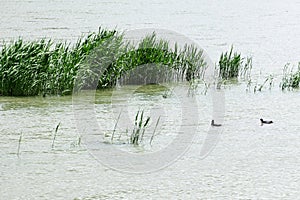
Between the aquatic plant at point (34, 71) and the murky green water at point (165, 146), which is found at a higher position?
the aquatic plant at point (34, 71)

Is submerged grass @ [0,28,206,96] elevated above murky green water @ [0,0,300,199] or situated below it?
above

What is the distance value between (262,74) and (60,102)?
4.08 metres

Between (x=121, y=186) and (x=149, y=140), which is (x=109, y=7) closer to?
(x=149, y=140)

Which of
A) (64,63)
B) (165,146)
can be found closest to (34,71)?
(64,63)

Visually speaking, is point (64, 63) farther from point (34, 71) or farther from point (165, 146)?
point (165, 146)

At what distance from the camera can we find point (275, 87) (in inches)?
413

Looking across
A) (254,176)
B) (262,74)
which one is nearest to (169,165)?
(254,176)

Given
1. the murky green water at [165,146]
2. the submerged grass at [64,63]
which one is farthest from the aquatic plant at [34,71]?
the murky green water at [165,146]

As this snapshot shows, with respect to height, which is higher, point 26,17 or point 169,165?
point 26,17

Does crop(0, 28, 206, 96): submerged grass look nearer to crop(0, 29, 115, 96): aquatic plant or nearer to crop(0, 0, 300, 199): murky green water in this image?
crop(0, 29, 115, 96): aquatic plant

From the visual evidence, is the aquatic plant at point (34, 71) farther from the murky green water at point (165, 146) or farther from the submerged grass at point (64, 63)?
the murky green water at point (165, 146)

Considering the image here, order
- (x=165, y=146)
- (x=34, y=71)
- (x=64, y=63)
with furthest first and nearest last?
(x=64, y=63) → (x=34, y=71) → (x=165, y=146)

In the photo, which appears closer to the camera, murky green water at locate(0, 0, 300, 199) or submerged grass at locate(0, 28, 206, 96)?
murky green water at locate(0, 0, 300, 199)

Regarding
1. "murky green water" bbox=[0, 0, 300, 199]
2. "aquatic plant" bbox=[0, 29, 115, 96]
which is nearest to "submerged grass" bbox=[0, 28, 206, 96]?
"aquatic plant" bbox=[0, 29, 115, 96]
